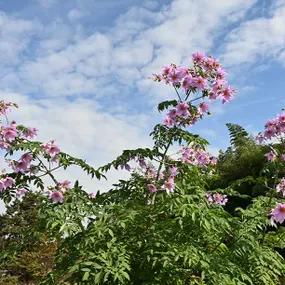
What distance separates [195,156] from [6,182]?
1930 mm

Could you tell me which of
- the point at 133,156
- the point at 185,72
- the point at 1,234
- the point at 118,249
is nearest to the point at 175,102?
the point at 185,72

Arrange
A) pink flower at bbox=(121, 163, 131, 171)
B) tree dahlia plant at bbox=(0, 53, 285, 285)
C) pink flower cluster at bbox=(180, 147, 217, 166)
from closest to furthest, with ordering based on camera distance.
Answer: tree dahlia plant at bbox=(0, 53, 285, 285) < pink flower at bbox=(121, 163, 131, 171) < pink flower cluster at bbox=(180, 147, 217, 166)

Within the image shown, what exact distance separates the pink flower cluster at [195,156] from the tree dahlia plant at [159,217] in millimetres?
98

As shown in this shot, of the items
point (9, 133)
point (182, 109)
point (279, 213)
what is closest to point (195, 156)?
point (182, 109)

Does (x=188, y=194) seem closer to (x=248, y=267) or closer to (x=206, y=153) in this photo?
(x=248, y=267)

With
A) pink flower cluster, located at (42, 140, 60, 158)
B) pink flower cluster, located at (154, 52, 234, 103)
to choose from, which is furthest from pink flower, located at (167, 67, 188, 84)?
pink flower cluster, located at (42, 140, 60, 158)

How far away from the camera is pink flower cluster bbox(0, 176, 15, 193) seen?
157 inches

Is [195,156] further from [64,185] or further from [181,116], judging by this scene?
[64,185]

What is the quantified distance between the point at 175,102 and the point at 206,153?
108cm

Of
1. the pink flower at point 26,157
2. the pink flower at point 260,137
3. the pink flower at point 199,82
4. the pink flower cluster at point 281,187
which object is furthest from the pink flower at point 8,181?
the pink flower cluster at point 281,187

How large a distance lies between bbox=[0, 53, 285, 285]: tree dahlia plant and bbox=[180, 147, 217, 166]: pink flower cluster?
10 cm

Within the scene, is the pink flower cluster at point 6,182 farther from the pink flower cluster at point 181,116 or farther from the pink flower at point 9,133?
the pink flower cluster at point 181,116

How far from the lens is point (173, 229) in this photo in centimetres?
384

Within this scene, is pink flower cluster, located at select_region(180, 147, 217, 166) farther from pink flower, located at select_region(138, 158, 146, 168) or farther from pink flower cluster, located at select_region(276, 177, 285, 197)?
pink flower cluster, located at select_region(276, 177, 285, 197)
